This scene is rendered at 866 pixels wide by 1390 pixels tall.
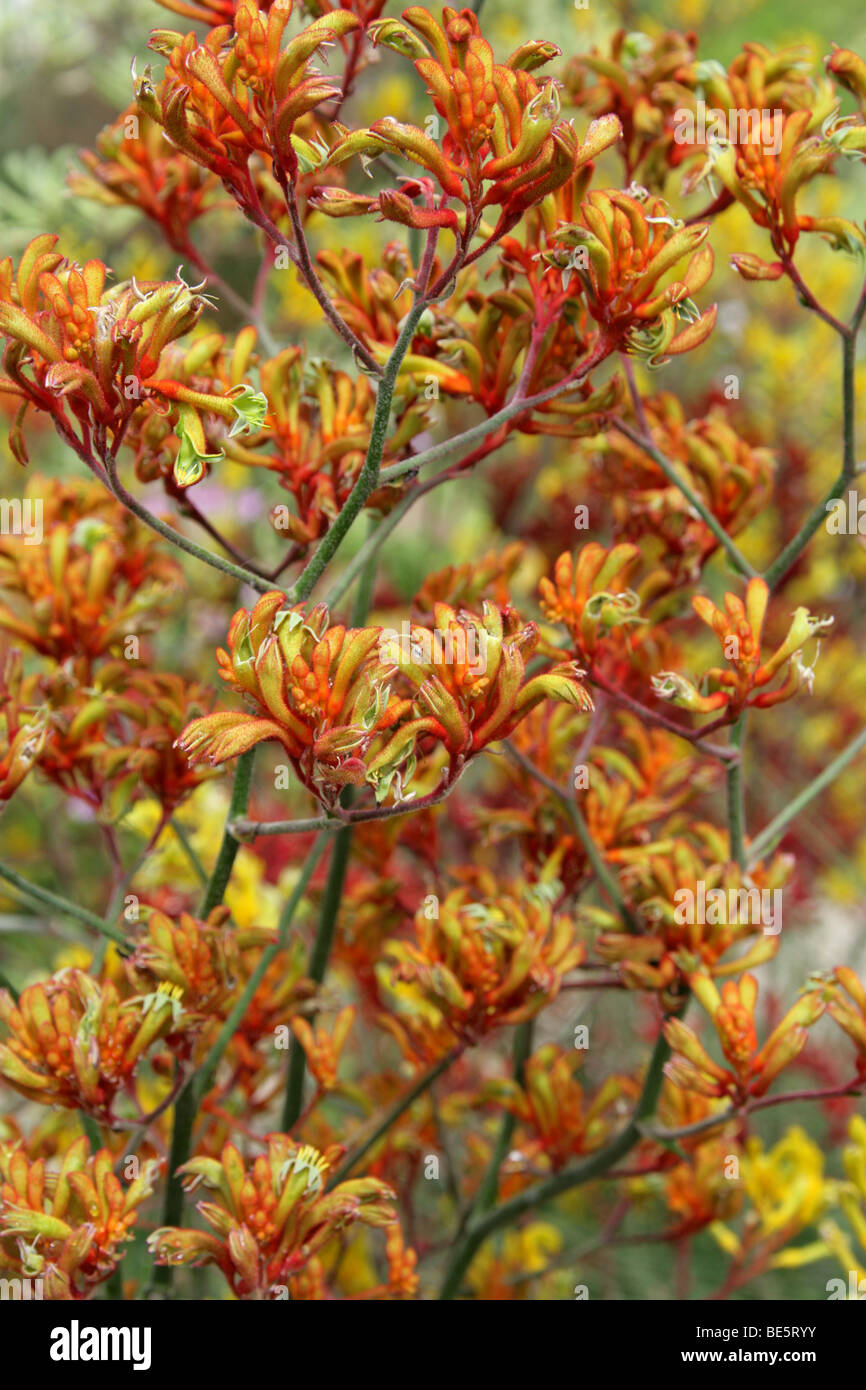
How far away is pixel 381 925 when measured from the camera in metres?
1.03

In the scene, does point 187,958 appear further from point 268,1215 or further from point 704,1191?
point 704,1191

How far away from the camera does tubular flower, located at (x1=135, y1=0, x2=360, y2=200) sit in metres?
0.60

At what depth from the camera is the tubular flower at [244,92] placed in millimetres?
597

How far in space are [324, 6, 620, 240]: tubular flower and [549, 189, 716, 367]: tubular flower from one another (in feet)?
0.14

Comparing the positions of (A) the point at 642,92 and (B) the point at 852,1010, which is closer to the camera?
(B) the point at 852,1010

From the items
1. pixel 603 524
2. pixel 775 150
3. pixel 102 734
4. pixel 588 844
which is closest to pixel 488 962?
pixel 588 844

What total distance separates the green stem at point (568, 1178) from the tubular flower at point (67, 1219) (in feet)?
1.02

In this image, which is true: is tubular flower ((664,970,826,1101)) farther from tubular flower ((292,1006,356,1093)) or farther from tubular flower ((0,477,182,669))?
tubular flower ((0,477,182,669))

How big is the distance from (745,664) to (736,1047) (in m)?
0.25

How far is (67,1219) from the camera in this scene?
0.71 metres

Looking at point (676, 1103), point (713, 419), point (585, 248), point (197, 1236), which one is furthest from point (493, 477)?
point (197, 1236)

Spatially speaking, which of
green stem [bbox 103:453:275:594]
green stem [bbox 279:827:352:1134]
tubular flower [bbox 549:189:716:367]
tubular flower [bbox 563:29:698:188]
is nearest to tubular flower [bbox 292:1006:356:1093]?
green stem [bbox 279:827:352:1134]

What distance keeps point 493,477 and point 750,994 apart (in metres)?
1.39

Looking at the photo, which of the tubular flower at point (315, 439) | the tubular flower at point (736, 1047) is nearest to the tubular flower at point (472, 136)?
the tubular flower at point (315, 439)
